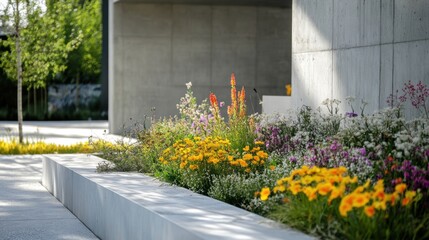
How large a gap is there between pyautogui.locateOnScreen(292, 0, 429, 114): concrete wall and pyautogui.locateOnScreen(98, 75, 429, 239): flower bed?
0.33 meters

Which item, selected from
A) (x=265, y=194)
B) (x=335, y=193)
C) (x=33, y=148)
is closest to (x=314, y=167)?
(x=265, y=194)

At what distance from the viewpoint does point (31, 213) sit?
8.90 m

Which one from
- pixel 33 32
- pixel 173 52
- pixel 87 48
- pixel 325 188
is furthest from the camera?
pixel 87 48

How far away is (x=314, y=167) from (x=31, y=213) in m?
4.56

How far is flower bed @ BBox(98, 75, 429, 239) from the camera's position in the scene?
4.64 metres

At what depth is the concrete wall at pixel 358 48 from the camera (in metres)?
8.80

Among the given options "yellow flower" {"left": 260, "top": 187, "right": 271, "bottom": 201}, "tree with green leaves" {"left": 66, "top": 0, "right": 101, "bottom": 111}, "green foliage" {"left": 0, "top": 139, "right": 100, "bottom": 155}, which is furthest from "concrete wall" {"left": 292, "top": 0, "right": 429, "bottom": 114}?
"tree with green leaves" {"left": 66, "top": 0, "right": 101, "bottom": 111}

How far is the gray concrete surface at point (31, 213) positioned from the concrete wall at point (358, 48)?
3.67 meters

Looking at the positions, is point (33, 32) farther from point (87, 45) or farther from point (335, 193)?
point (87, 45)

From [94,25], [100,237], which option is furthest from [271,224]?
[94,25]

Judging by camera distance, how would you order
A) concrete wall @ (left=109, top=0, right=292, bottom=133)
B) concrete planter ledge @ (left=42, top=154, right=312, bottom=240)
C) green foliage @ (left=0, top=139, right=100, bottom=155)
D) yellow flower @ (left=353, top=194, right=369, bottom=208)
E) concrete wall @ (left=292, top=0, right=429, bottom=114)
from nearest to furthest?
yellow flower @ (left=353, top=194, right=369, bottom=208), concrete planter ledge @ (left=42, top=154, right=312, bottom=240), concrete wall @ (left=292, top=0, right=429, bottom=114), green foliage @ (left=0, top=139, right=100, bottom=155), concrete wall @ (left=109, top=0, right=292, bottom=133)

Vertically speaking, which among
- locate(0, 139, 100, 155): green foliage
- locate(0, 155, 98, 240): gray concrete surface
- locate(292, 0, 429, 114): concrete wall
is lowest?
locate(0, 155, 98, 240): gray concrete surface

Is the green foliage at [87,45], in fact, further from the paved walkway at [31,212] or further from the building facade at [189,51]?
the paved walkway at [31,212]

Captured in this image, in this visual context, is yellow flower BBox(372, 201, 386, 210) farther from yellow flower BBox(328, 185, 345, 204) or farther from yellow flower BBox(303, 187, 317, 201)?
yellow flower BBox(303, 187, 317, 201)
